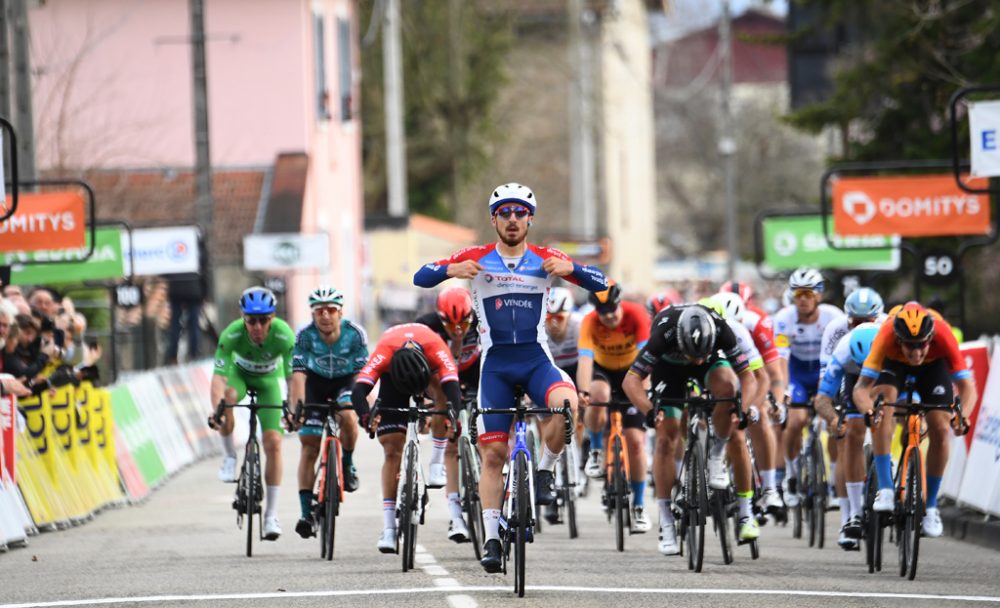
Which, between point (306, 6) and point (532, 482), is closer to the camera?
point (532, 482)

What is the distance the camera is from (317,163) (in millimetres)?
44406

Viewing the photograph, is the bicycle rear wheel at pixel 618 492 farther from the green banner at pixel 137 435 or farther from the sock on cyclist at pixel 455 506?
the green banner at pixel 137 435

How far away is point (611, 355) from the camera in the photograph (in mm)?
17234

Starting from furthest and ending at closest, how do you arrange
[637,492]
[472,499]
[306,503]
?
[637,492]
[306,503]
[472,499]

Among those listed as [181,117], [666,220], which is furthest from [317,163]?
[666,220]

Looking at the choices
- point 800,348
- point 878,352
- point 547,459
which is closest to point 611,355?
point 800,348

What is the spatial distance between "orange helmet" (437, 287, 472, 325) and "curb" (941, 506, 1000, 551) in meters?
4.45

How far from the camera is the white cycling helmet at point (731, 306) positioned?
14.6 metres

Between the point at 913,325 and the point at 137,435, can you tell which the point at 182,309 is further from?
the point at 913,325

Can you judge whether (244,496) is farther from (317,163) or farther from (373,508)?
(317,163)

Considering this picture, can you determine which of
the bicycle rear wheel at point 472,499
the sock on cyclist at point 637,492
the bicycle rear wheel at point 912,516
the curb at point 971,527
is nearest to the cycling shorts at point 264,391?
the bicycle rear wheel at point 472,499

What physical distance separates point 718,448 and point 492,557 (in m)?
2.45

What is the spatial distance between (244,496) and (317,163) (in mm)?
29315

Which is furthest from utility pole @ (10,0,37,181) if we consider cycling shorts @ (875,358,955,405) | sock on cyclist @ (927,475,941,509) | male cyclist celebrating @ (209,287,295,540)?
sock on cyclist @ (927,475,941,509)
